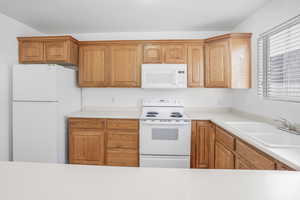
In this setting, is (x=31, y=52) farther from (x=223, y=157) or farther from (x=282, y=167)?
(x=282, y=167)

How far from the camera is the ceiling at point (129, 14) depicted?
2.08 m

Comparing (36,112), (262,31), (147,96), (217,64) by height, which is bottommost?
(36,112)

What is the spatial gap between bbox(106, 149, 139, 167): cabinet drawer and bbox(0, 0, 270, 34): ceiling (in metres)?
2.01

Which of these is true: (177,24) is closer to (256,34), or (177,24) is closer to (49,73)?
(256,34)

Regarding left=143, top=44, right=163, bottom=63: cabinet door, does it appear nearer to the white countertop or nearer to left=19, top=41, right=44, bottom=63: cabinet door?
left=19, top=41, right=44, bottom=63: cabinet door

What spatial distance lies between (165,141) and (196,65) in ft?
4.35

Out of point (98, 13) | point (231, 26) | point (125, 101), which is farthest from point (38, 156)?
point (231, 26)

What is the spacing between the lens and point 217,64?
2.58 m

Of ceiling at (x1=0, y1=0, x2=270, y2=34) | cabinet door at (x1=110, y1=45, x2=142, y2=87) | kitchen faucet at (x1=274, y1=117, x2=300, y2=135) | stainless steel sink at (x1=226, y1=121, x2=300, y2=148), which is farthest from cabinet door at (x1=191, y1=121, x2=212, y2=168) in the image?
ceiling at (x1=0, y1=0, x2=270, y2=34)

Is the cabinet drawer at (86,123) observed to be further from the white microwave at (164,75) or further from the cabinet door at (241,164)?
the cabinet door at (241,164)

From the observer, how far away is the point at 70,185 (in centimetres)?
59

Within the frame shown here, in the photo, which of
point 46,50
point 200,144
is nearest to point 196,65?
point 200,144

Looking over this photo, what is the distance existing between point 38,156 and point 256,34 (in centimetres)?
347

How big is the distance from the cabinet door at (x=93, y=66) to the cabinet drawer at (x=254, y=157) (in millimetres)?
2150
